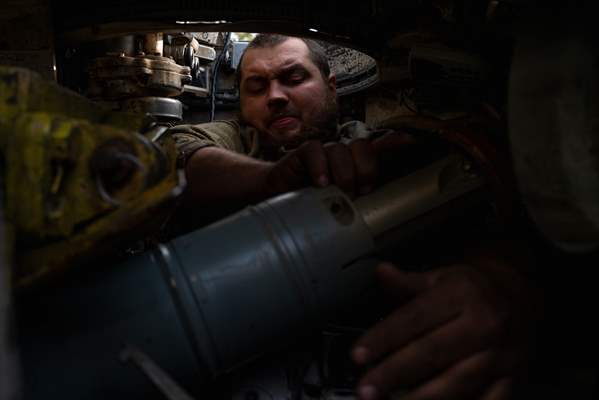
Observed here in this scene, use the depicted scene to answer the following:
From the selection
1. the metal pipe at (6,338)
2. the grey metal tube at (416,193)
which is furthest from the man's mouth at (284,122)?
the metal pipe at (6,338)

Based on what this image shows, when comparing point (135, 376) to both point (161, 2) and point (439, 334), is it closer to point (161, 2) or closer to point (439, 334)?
point (439, 334)

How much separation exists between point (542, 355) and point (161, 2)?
1322 millimetres

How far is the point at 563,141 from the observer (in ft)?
2.20

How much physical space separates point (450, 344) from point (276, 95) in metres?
1.64

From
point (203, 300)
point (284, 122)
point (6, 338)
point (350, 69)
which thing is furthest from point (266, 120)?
point (6, 338)

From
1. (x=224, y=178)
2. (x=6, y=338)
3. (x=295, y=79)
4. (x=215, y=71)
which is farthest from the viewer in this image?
(x=215, y=71)

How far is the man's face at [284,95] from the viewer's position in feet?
7.06

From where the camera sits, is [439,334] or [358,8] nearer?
[439,334]

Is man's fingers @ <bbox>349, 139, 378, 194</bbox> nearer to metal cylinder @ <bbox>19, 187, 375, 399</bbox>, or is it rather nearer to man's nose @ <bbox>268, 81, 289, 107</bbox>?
metal cylinder @ <bbox>19, 187, 375, 399</bbox>

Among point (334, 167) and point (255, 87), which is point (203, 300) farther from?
point (255, 87)

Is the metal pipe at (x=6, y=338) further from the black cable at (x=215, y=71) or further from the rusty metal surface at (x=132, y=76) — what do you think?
the black cable at (x=215, y=71)

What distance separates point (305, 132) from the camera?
2.15 metres

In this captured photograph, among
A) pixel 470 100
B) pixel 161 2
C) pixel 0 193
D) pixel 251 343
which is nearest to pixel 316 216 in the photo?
pixel 251 343

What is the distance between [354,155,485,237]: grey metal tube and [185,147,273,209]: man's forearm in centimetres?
32
